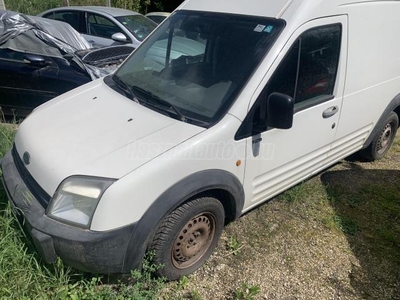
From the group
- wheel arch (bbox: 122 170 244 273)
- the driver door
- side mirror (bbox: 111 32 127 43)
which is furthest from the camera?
side mirror (bbox: 111 32 127 43)

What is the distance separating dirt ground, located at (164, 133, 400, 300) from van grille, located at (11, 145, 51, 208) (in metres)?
1.09

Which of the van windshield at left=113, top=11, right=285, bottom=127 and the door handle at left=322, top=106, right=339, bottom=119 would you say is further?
the door handle at left=322, top=106, right=339, bottom=119

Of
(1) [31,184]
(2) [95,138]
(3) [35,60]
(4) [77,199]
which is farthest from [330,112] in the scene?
(3) [35,60]

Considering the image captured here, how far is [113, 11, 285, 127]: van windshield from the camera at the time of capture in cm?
237

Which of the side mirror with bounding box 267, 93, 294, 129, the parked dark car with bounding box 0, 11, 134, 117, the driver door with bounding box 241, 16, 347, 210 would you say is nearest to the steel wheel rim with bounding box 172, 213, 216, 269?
the driver door with bounding box 241, 16, 347, 210

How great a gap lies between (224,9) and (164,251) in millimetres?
1981

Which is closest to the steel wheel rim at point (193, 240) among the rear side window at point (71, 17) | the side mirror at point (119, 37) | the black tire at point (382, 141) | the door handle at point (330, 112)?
the door handle at point (330, 112)

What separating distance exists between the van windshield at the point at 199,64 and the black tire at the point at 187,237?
2.05 feet

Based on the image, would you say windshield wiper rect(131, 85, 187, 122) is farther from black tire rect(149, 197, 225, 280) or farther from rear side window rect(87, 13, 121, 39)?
rear side window rect(87, 13, 121, 39)

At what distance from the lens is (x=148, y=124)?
90.6 inches

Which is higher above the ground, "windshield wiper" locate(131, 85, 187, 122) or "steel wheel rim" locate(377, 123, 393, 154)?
"windshield wiper" locate(131, 85, 187, 122)

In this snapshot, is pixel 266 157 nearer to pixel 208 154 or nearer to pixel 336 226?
pixel 208 154

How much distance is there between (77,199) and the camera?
1973 millimetres

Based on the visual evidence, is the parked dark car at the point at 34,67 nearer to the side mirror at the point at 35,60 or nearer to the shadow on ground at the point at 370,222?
the side mirror at the point at 35,60
